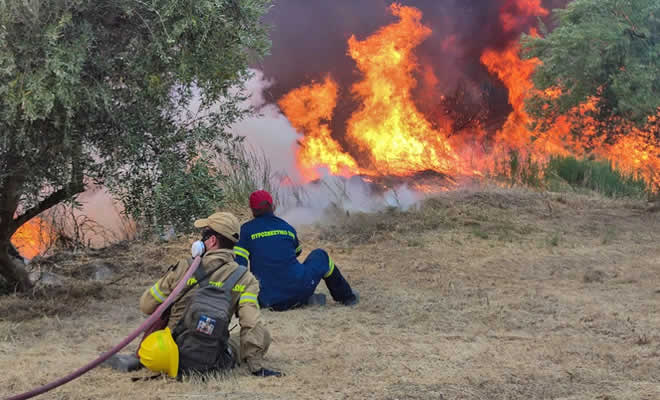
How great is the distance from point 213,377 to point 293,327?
210 cm

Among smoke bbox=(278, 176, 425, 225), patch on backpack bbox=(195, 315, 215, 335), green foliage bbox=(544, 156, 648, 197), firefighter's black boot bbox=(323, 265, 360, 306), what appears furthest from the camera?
green foliage bbox=(544, 156, 648, 197)

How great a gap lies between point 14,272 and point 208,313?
4.95 m

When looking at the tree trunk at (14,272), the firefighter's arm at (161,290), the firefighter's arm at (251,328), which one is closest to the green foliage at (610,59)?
the tree trunk at (14,272)

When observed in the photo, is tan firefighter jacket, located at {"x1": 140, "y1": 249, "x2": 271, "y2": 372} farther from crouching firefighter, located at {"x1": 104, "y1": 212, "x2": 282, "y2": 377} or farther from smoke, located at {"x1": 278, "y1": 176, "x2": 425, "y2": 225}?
smoke, located at {"x1": 278, "y1": 176, "x2": 425, "y2": 225}

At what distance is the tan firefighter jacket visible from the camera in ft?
16.9

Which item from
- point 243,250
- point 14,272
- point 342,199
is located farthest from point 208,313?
point 342,199

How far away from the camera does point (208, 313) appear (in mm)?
5070

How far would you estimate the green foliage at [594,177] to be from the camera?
17938mm

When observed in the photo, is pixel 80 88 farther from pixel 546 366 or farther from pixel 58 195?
pixel 546 366

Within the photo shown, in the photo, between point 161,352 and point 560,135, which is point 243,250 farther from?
point 560,135

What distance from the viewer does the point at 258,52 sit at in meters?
8.15

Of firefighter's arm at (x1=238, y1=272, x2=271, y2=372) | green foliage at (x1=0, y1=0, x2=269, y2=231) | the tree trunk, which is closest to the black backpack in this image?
firefighter's arm at (x1=238, y1=272, x2=271, y2=372)

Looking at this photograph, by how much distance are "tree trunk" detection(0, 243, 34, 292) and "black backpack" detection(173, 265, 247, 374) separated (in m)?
4.58

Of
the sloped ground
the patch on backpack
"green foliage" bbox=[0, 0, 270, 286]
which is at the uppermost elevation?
"green foliage" bbox=[0, 0, 270, 286]
